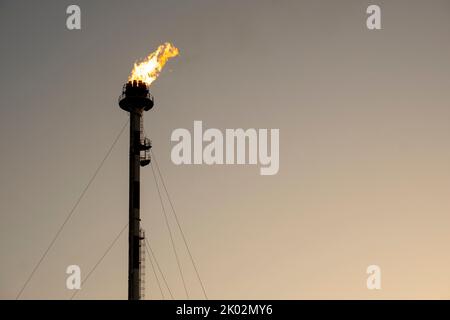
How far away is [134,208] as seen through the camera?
4812cm

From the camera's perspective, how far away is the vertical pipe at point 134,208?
151ft

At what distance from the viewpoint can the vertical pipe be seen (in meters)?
46.0

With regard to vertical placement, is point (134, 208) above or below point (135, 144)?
below
